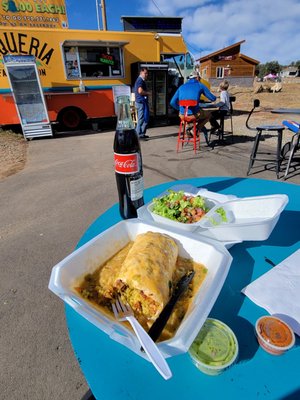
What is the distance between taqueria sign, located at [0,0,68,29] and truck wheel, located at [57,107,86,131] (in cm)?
270

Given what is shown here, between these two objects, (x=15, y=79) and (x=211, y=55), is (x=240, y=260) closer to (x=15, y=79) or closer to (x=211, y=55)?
(x=15, y=79)

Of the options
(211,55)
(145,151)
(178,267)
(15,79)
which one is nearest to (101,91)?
(15,79)

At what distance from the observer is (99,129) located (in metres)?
9.22

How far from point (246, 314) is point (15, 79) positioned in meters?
8.75

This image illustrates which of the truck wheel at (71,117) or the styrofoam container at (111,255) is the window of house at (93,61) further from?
the styrofoam container at (111,255)

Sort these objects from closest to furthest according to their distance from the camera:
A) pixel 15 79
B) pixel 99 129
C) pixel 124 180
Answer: pixel 124 180, pixel 15 79, pixel 99 129

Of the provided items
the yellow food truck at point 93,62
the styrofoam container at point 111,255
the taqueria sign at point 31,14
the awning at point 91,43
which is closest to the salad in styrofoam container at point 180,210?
the styrofoam container at point 111,255

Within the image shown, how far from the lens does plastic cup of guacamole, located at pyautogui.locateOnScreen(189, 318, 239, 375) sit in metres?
0.61

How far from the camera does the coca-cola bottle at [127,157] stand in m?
1.19

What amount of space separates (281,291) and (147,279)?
18.6 inches

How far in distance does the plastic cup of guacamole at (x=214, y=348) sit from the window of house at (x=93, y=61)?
8.94 m

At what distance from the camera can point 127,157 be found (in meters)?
1.17

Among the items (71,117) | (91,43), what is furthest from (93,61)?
(71,117)

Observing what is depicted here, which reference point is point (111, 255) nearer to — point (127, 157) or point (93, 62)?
point (127, 157)
